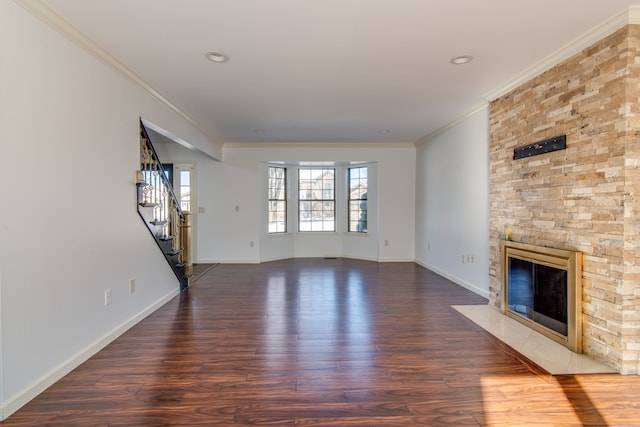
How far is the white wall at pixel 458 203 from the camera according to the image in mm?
4344

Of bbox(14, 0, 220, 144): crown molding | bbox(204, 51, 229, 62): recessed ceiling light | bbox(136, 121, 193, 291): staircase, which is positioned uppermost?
bbox(204, 51, 229, 62): recessed ceiling light

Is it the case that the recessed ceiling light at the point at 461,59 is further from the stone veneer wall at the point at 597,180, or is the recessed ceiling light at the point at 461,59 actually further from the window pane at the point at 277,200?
the window pane at the point at 277,200

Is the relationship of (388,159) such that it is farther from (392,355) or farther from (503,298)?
(392,355)

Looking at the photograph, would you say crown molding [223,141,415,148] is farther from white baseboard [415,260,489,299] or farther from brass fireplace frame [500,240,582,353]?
brass fireplace frame [500,240,582,353]

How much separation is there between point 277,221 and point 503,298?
4993mm

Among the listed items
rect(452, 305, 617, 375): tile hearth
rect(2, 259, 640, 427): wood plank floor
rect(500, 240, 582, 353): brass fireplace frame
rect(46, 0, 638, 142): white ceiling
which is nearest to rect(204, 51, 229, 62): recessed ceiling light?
rect(46, 0, 638, 142): white ceiling

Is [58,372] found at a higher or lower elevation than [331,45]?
lower

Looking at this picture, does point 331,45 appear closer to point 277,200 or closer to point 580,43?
point 580,43

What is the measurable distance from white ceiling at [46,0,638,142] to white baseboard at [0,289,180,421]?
2.39 m


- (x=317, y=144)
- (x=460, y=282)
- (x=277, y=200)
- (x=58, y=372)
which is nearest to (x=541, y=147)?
(x=460, y=282)

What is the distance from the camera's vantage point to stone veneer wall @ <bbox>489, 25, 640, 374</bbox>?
2.29 metres

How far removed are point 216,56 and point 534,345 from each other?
143 inches

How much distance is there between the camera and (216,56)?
2844 mm

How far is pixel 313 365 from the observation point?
97.9 inches
